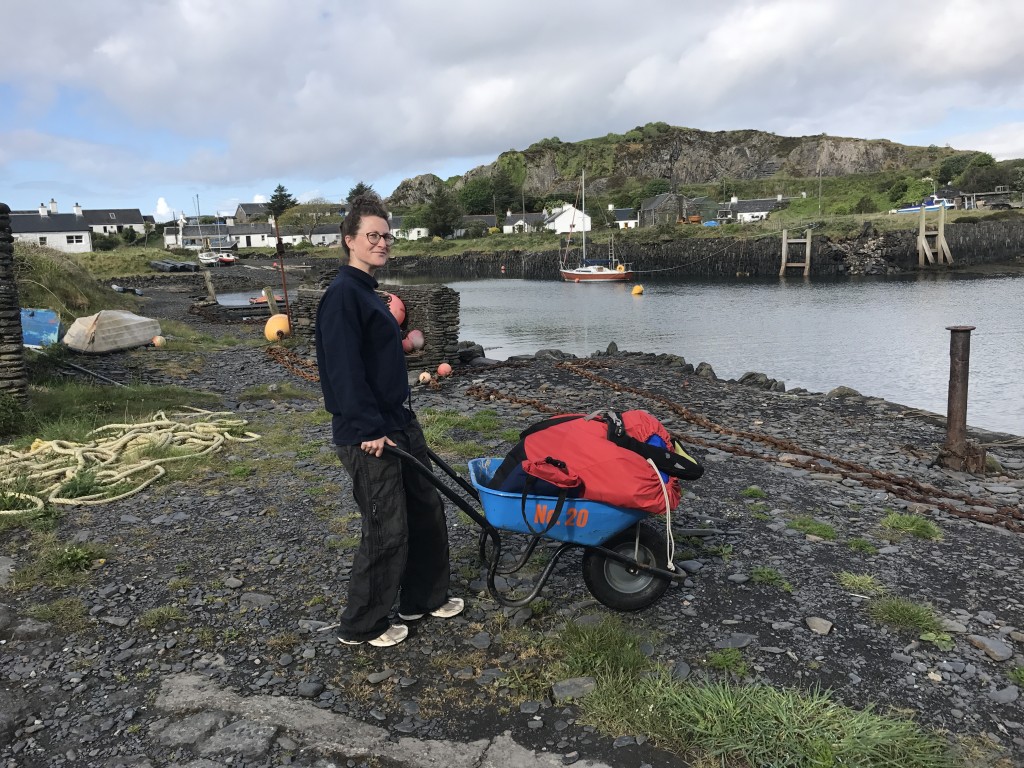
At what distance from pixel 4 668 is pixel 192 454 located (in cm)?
448

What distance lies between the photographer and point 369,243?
4.09 metres

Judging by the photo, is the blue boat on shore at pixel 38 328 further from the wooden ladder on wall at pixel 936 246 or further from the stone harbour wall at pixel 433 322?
the wooden ladder on wall at pixel 936 246

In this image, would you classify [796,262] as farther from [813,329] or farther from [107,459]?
[107,459]

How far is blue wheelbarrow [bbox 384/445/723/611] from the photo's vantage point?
4254 mm

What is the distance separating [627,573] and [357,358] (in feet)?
7.42

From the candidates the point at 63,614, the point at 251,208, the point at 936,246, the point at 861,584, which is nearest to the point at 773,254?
the point at 936,246

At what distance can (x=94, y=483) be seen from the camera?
739 cm

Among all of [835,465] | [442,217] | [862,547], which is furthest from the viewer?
[442,217]

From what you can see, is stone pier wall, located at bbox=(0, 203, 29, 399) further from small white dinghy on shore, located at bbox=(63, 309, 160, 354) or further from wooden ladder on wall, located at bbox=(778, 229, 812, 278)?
wooden ladder on wall, located at bbox=(778, 229, 812, 278)

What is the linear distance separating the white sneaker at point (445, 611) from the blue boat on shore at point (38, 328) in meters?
16.1

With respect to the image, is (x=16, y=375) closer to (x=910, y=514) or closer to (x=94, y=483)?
(x=94, y=483)

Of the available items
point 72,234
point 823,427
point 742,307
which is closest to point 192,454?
point 823,427

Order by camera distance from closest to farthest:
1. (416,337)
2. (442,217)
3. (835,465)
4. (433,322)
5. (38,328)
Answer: (835,465), (416,337), (433,322), (38,328), (442,217)

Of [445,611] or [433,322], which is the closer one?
[445,611]
